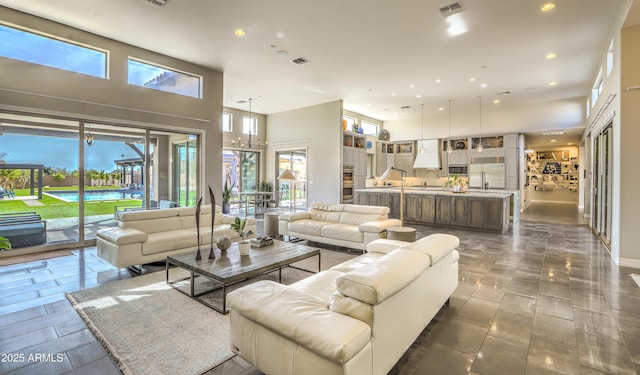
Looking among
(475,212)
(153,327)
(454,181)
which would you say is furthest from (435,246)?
(454,181)

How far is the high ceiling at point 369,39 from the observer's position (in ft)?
14.5

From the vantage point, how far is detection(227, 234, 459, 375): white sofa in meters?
1.47

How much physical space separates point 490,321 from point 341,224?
120 inches

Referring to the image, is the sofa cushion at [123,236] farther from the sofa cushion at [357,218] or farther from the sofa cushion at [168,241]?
the sofa cushion at [357,218]

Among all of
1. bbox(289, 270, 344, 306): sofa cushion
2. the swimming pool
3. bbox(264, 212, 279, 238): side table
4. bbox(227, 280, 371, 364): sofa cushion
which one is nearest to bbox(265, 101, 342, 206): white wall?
→ bbox(264, 212, 279, 238): side table

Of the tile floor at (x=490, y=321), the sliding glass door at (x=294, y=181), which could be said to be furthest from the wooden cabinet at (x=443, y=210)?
the sliding glass door at (x=294, y=181)

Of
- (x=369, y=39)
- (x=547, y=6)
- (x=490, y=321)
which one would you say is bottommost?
(x=490, y=321)

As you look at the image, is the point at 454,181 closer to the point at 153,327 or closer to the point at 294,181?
the point at 294,181

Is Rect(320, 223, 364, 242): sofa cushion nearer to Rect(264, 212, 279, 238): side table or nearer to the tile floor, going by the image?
Rect(264, 212, 279, 238): side table

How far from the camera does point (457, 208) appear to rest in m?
7.52

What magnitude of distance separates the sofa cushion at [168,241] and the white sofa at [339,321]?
8.98 feet

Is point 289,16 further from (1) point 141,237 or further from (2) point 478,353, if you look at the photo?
(2) point 478,353

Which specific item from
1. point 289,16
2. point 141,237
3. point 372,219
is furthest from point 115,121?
point 372,219

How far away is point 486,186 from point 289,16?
8.82m
